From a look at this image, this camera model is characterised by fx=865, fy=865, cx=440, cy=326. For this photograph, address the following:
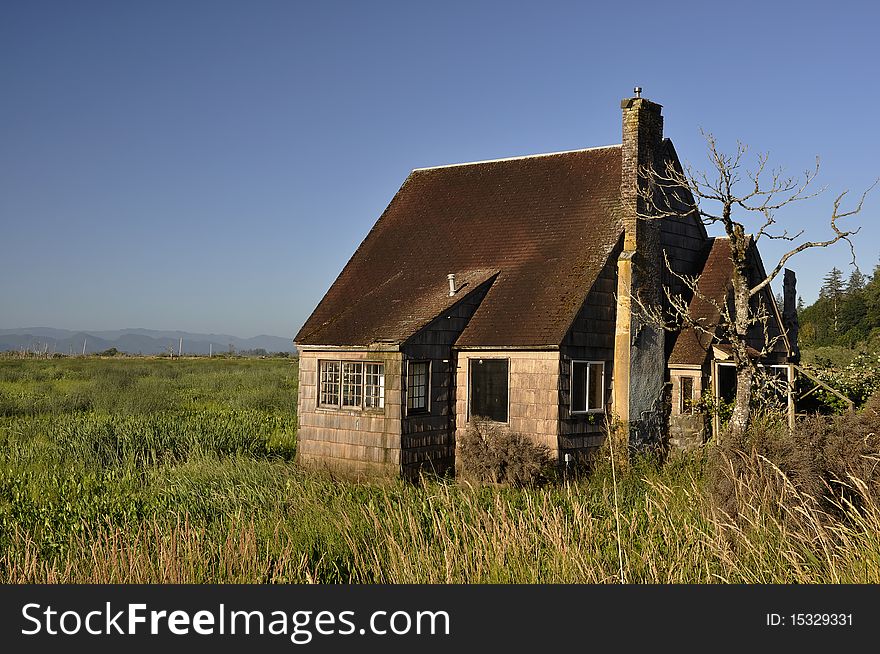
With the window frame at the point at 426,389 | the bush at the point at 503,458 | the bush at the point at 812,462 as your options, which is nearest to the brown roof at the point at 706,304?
the bush at the point at 503,458

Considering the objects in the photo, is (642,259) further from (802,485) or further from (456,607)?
(456,607)

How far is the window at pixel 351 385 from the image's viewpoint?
1738 centimetres

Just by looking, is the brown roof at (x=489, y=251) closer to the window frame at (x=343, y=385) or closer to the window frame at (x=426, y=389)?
the window frame at (x=343, y=385)

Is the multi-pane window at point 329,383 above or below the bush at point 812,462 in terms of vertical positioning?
above

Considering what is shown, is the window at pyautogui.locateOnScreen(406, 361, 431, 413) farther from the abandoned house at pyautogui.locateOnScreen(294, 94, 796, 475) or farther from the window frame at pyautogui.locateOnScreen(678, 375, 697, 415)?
the window frame at pyautogui.locateOnScreen(678, 375, 697, 415)

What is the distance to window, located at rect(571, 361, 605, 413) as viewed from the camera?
17141mm

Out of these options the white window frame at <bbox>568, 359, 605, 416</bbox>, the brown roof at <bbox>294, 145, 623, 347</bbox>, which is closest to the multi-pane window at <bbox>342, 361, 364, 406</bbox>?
the brown roof at <bbox>294, 145, 623, 347</bbox>

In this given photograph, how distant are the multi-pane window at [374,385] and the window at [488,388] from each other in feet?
6.01

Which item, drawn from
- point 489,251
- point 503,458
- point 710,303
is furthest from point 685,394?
point 489,251

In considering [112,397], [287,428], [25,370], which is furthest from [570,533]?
[25,370]

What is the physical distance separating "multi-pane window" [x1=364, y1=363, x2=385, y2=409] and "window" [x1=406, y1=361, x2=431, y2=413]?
21.3 inches

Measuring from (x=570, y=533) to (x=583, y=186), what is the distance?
12894 millimetres

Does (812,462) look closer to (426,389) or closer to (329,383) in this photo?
(426,389)

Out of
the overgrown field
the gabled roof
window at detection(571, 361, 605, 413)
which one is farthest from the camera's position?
the gabled roof
